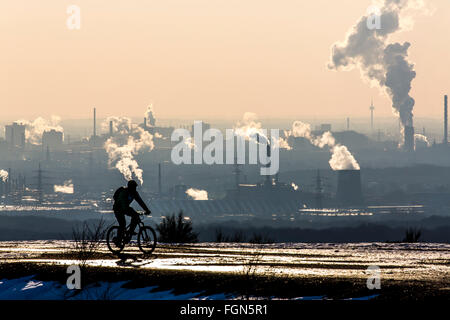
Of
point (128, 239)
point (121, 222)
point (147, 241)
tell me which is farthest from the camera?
point (147, 241)

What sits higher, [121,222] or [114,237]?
[121,222]

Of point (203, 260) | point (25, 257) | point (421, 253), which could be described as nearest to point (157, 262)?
point (203, 260)

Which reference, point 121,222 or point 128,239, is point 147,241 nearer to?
point 128,239

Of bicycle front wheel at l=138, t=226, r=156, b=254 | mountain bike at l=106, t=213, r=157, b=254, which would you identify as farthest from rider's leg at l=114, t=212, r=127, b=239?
bicycle front wheel at l=138, t=226, r=156, b=254

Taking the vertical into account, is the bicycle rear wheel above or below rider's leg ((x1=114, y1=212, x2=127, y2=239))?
below

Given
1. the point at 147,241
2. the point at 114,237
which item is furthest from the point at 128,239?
the point at 147,241

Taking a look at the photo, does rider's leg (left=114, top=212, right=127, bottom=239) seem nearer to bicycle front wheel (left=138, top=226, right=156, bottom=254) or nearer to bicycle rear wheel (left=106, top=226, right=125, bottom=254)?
bicycle rear wheel (left=106, top=226, right=125, bottom=254)

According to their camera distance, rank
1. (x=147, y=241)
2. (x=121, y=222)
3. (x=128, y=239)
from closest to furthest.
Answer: (x=121, y=222), (x=128, y=239), (x=147, y=241)

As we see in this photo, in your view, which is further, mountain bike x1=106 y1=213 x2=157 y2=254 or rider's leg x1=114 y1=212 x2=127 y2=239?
mountain bike x1=106 y1=213 x2=157 y2=254

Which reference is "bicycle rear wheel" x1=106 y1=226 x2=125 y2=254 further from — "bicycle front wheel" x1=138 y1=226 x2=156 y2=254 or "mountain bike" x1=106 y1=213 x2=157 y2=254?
"bicycle front wheel" x1=138 y1=226 x2=156 y2=254

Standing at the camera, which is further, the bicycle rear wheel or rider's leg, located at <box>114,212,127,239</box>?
the bicycle rear wheel

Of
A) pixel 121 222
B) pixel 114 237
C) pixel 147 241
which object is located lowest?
pixel 147 241

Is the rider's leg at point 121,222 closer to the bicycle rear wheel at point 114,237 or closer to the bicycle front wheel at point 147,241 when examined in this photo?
the bicycle rear wheel at point 114,237

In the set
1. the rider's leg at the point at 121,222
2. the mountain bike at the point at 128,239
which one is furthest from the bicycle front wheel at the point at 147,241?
the rider's leg at the point at 121,222
